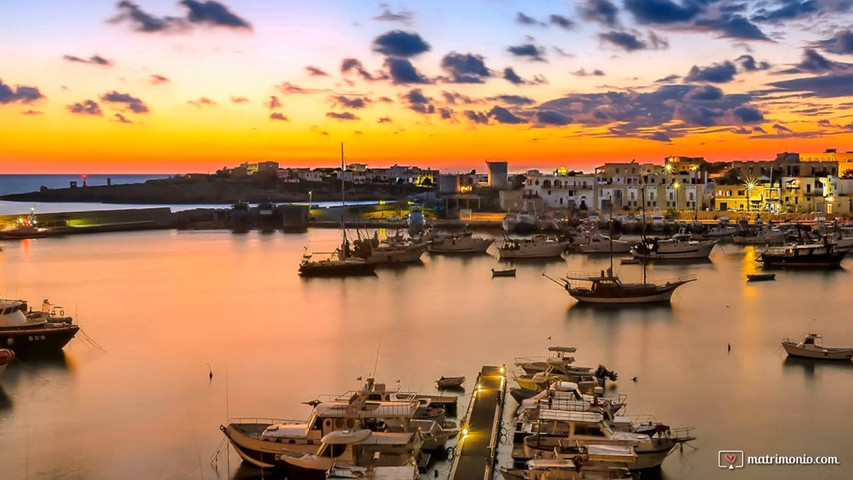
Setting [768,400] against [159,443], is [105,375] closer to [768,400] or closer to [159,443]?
[159,443]

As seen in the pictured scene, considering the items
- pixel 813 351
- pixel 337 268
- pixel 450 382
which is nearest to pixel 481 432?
pixel 450 382

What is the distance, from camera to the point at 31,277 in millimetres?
26016

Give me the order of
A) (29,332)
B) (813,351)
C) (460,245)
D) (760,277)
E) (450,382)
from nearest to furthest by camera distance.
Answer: (450,382) → (813,351) → (29,332) → (760,277) → (460,245)

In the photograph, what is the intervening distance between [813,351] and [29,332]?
12.6 metres

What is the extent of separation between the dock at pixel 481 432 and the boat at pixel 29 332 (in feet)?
25.0

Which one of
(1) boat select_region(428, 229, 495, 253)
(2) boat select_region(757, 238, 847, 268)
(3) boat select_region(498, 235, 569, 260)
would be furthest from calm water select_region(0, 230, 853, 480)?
(1) boat select_region(428, 229, 495, 253)

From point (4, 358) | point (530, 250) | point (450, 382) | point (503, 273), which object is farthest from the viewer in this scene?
point (530, 250)

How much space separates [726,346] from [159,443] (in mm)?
9562

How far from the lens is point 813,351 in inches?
519

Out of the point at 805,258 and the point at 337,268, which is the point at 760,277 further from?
the point at 337,268

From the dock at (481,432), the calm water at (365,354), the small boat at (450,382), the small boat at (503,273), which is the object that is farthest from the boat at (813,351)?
the small boat at (503,273)

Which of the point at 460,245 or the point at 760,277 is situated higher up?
the point at 460,245

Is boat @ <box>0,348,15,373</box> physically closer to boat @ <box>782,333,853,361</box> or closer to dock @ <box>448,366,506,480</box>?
dock @ <box>448,366,506,480</box>

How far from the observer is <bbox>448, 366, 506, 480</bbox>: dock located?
7.92 m
